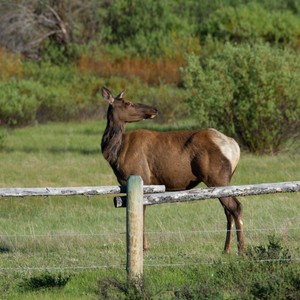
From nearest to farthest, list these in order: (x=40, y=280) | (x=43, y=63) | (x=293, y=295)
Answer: (x=293, y=295) → (x=40, y=280) → (x=43, y=63)

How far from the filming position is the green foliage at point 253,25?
147 feet

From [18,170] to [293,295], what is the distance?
42.0ft

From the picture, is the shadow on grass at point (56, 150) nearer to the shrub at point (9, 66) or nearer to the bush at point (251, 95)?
the bush at point (251, 95)

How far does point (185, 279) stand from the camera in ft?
33.1

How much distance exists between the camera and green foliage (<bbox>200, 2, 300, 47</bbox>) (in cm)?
4491

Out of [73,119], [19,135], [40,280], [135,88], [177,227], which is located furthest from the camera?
[135,88]

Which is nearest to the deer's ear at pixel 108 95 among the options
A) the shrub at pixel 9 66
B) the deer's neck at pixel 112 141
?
the deer's neck at pixel 112 141

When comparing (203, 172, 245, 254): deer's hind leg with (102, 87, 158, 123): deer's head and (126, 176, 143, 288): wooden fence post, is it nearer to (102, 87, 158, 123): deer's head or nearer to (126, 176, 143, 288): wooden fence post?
(102, 87, 158, 123): deer's head

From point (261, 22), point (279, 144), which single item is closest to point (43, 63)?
point (261, 22)

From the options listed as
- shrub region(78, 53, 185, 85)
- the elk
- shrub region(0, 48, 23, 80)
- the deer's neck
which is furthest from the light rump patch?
shrub region(78, 53, 185, 85)

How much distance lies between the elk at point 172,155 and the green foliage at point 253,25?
31.0 meters

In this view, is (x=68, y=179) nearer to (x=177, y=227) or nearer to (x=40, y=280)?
(x=177, y=227)

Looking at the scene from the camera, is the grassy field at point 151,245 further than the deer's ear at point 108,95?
No

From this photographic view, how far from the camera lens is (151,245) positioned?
41.2 ft
